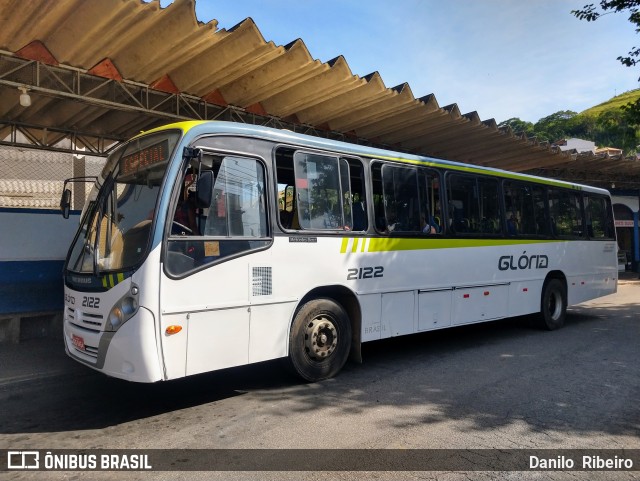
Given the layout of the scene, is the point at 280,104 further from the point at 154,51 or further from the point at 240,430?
the point at 240,430

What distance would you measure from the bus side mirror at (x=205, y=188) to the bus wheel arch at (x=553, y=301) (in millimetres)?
7508

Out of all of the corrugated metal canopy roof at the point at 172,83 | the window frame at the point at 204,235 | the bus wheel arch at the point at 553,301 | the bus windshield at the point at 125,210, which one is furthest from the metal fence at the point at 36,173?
the bus wheel arch at the point at 553,301

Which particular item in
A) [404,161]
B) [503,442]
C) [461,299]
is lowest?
[503,442]

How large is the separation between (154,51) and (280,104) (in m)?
3.18

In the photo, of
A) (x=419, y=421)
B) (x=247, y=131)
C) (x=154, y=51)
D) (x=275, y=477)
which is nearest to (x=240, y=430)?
(x=275, y=477)

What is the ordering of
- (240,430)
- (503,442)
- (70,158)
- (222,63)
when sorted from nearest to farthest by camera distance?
(503,442), (240,430), (222,63), (70,158)

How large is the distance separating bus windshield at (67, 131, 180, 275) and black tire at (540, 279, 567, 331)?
25.8ft

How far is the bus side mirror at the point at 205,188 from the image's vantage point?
14.6 feet

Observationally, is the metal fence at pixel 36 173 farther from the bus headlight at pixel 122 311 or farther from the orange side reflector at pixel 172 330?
the orange side reflector at pixel 172 330

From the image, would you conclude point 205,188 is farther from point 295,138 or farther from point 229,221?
point 295,138

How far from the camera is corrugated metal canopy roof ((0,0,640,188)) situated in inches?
269

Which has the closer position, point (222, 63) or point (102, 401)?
point (102, 401)

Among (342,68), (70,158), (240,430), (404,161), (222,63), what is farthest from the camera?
(70,158)

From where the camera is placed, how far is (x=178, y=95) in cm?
921
